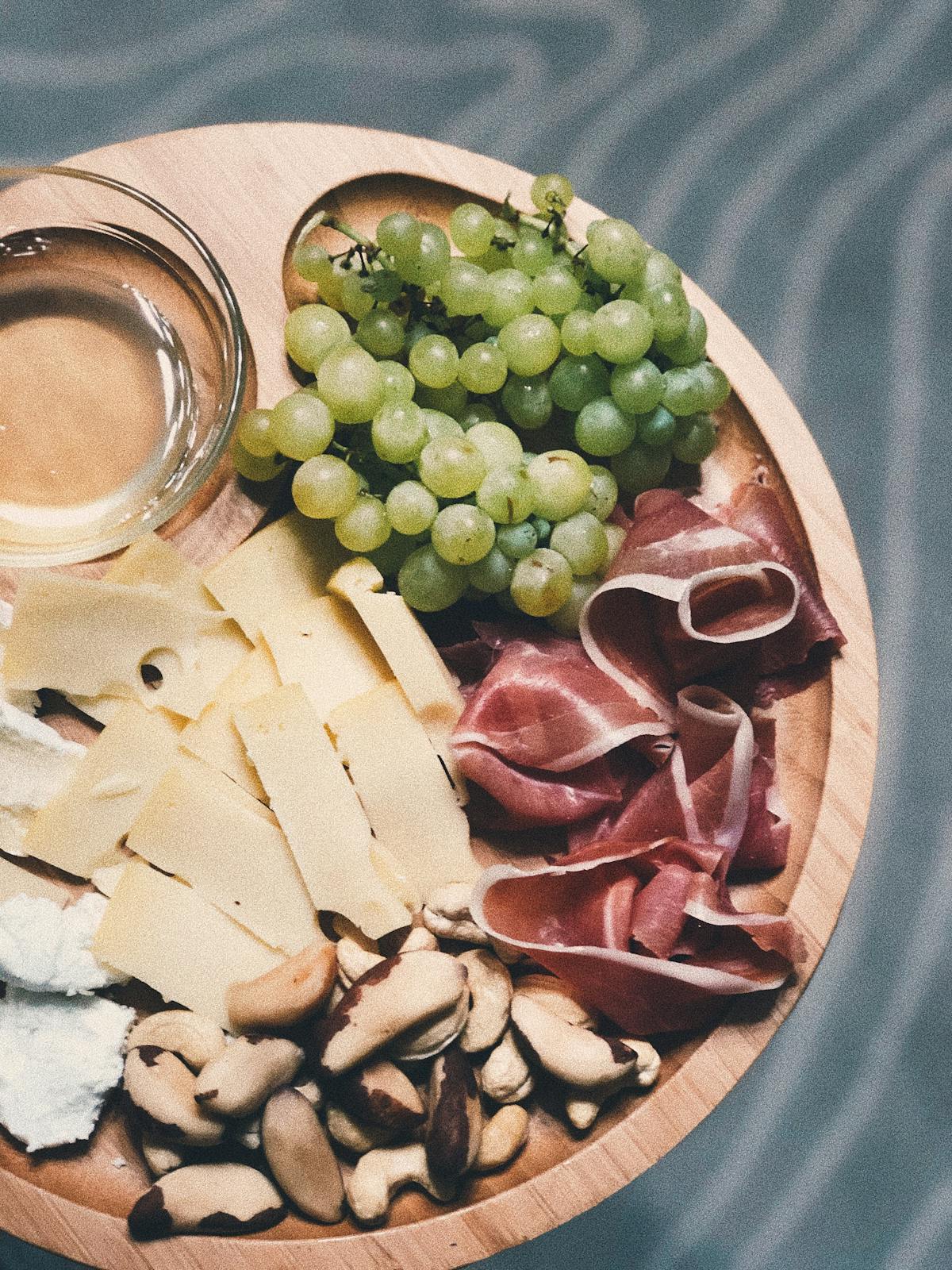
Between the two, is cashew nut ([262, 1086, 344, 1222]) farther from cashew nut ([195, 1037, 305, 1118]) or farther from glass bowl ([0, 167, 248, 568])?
glass bowl ([0, 167, 248, 568])

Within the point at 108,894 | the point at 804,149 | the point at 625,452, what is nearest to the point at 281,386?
the point at 625,452

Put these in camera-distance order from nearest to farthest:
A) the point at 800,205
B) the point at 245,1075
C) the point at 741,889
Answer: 1. the point at 245,1075
2. the point at 741,889
3. the point at 800,205

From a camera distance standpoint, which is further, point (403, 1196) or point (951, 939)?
point (951, 939)

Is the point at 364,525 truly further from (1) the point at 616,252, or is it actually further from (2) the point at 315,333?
(1) the point at 616,252

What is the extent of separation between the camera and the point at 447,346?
2.46 ft

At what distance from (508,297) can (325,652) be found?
0.95 ft

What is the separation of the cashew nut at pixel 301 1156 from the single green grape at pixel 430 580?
0.35 m

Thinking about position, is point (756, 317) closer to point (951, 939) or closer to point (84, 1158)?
point (951, 939)

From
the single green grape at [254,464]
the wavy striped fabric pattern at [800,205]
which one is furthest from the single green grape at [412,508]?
the wavy striped fabric pattern at [800,205]

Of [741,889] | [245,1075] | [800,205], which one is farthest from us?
[800,205]

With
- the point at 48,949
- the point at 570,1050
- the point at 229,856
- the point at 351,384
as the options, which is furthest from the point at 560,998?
the point at 351,384

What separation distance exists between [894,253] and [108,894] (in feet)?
3.38

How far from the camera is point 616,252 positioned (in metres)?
0.74

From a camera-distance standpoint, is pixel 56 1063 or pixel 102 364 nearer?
pixel 56 1063
